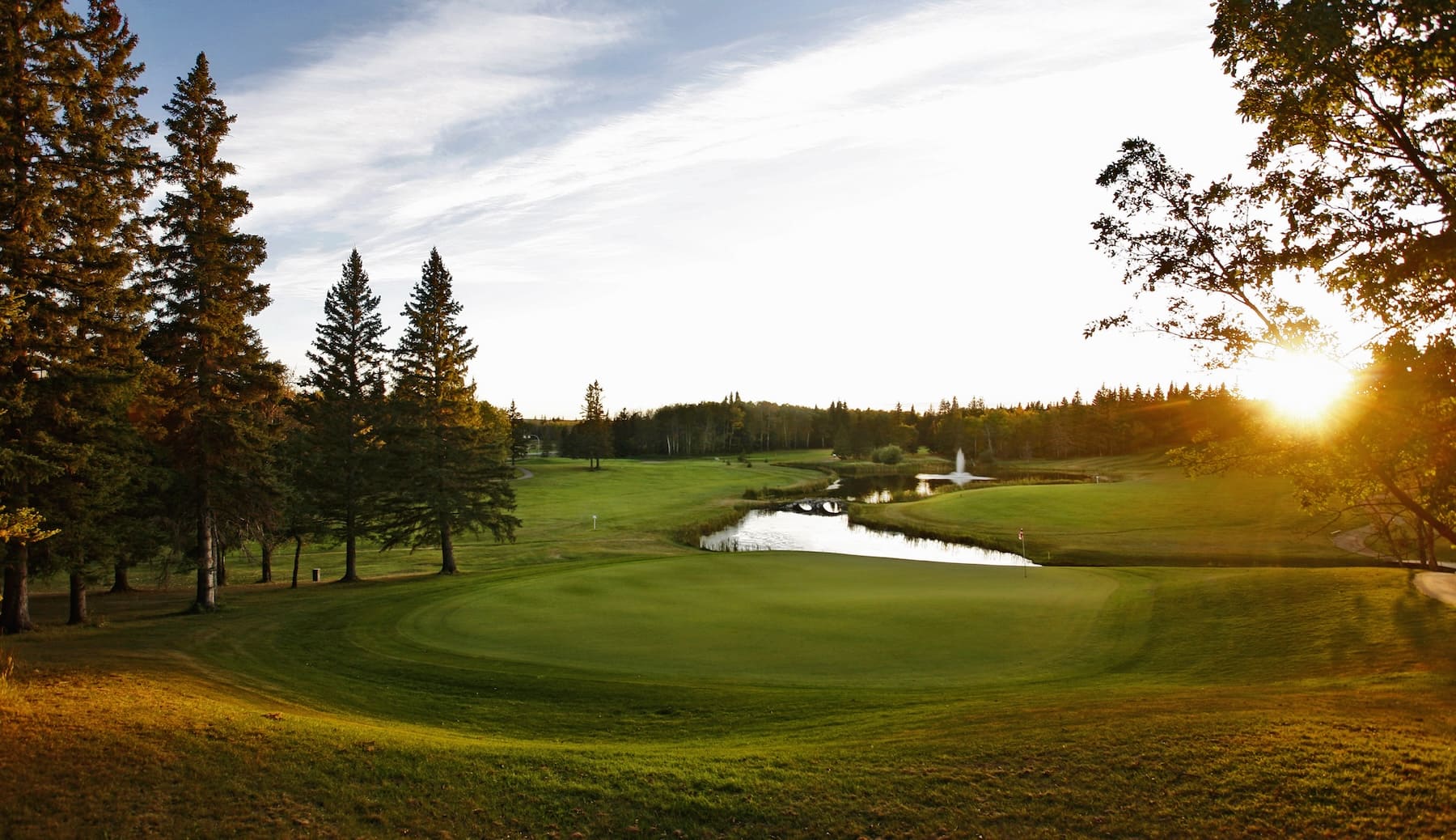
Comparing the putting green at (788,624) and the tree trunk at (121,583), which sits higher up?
the putting green at (788,624)

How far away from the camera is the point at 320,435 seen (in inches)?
1292

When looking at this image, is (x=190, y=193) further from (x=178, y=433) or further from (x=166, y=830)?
(x=166, y=830)

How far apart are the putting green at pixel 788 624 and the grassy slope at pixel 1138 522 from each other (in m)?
14.7

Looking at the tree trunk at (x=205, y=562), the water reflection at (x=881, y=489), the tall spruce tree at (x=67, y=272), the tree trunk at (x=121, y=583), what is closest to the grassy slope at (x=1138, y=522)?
the water reflection at (x=881, y=489)

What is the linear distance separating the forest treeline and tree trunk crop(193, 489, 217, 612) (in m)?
77.0

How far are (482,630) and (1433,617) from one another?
21.2m

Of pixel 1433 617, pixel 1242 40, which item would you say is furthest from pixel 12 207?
pixel 1433 617

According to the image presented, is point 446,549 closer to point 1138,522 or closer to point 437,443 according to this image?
point 437,443

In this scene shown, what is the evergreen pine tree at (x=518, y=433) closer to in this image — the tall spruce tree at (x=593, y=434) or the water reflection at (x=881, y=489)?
the tall spruce tree at (x=593, y=434)

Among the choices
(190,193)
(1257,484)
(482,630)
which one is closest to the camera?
(482,630)

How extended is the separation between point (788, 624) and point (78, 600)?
2017 cm

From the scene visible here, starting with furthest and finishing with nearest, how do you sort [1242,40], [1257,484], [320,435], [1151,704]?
[1257,484] → [320,435] → [1151,704] → [1242,40]

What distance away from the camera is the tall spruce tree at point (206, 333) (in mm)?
22172

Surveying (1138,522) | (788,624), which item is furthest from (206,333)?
(1138,522)
